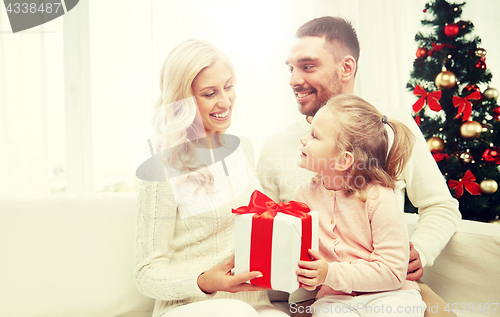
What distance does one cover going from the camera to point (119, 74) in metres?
2.00

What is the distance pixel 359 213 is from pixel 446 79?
1.32 m

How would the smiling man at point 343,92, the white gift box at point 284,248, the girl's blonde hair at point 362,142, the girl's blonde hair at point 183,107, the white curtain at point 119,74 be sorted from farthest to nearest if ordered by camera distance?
1. the white curtain at point 119,74
2. the smiling man at point 343,92
3. the girl's blonde hair at point 183,107
4. the girl's blonde hair at point 362,142
5. the white gift box at point 284,248

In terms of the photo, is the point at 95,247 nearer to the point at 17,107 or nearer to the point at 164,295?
the point at 164,295

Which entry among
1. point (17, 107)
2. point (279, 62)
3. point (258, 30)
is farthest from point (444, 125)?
point (17, 107)

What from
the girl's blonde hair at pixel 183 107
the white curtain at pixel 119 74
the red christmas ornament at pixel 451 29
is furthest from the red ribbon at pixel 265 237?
the red christmas ornament at pixel 451 29

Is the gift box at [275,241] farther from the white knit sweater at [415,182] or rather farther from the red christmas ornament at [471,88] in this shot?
the red christmas ornament at [471,88]

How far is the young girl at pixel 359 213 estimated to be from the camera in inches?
36.7

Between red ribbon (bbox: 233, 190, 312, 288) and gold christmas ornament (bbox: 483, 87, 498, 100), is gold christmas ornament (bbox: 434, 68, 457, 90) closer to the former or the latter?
gold christmas ornament (bbox: 483, 87, 498, 100)

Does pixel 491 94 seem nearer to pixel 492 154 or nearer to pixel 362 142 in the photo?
pixel 492 154

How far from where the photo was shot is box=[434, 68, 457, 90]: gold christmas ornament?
1890 mm

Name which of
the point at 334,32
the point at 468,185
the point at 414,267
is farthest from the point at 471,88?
the point at 414,267

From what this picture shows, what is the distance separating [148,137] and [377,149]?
2.76ft

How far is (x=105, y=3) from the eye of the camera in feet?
6.58

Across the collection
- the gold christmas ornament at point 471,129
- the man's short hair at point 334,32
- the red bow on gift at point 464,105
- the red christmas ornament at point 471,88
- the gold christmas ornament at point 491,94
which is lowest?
the gold christmas ornament at point 471,129
